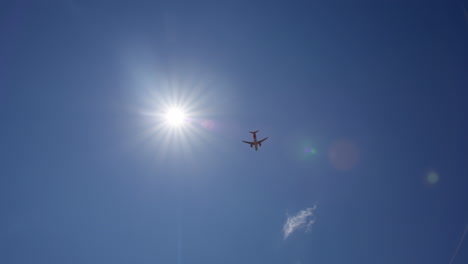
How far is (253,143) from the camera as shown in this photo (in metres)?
106
